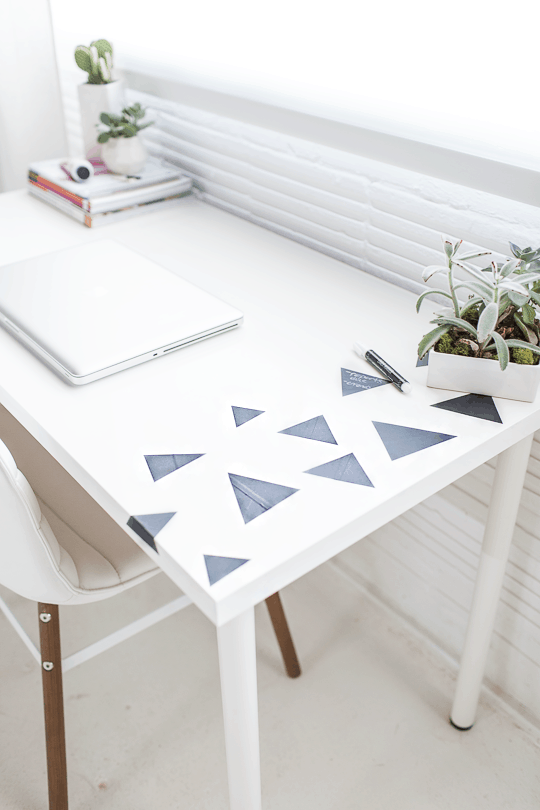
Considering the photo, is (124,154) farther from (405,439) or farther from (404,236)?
A: (405,439)

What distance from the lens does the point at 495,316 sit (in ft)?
2.62

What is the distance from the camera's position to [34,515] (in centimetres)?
83

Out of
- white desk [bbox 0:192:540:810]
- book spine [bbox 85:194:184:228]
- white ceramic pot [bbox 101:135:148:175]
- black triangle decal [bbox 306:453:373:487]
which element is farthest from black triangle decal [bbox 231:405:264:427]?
white ceramic pot [bbox 101:135:148:175]

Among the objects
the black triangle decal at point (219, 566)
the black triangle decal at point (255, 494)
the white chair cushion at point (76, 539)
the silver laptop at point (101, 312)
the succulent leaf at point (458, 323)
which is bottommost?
the white chair cushion at point (76, 539)

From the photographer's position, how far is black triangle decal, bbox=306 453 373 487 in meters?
0.73

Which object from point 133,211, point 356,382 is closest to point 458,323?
point 356,382

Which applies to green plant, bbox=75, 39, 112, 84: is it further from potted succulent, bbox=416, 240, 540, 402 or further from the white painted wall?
potted succulent, bbox=416, 240, 540, 402

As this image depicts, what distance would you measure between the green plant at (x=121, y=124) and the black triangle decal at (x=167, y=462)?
96 cm

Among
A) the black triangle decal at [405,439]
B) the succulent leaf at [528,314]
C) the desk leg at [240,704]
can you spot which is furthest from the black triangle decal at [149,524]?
the succulent leaf at [528,314]

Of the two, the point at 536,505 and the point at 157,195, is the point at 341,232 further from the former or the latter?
the point at 536,505

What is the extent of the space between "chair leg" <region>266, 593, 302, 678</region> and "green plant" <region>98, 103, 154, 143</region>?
1.01 meters

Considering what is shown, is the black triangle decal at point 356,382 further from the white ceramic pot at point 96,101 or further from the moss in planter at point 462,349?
the white ceramic pot at point 96,101

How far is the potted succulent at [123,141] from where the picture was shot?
1.46 m

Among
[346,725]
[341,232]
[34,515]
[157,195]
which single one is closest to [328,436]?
[34,515]
